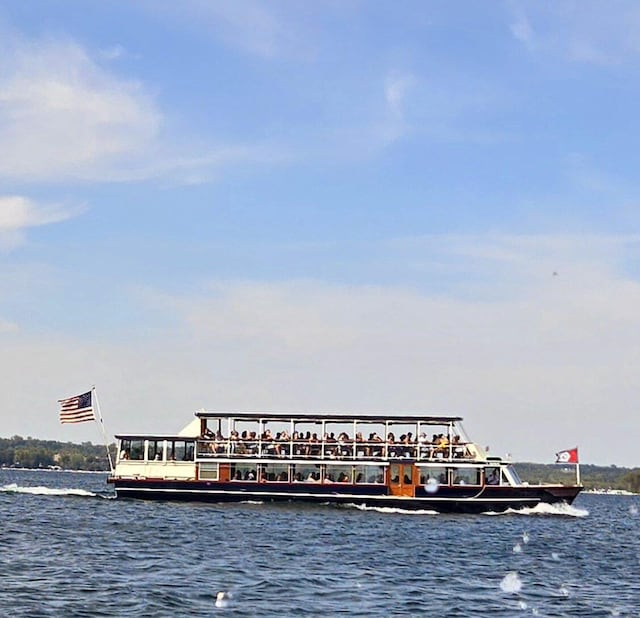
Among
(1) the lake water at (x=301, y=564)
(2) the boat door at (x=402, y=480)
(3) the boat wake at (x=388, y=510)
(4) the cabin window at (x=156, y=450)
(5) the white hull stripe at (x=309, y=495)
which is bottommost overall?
(1) the lake water at (x=301, y=564)

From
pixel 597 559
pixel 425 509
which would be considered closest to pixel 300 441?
pixel 425 509

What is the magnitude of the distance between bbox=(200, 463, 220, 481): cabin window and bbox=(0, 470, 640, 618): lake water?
3.77 metres

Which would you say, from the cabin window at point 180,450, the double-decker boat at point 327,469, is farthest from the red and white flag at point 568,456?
the cabin window at point 180,450

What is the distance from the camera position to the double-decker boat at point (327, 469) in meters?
66.3

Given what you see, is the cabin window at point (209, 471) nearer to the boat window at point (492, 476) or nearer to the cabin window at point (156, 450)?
the cabin window at point (156, 450)

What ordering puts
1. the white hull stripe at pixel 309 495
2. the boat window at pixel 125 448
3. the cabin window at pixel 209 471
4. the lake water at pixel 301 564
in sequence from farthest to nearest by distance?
the boat window at pixel 125 448
the cabin window at pixel 209 471
the white hull stripe at pixel 309 495
the lake water at pixel 301 564

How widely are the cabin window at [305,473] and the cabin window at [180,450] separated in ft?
21.6

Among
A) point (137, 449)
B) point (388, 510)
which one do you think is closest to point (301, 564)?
point (388, 510)

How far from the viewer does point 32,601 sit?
95.9 feet

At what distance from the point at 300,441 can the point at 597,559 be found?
24.3 m

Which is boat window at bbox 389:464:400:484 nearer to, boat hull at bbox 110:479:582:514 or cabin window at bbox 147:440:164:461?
boat hull at bbox 110:479:582:514

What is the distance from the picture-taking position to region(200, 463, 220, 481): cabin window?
6750 centimetres

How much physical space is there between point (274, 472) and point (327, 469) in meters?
3.32

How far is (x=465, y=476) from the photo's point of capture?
6650 cm
